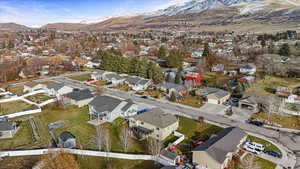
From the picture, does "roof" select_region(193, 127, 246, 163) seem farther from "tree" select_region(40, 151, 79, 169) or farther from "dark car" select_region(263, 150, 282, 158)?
"tree" select_region(40, 151, 79, 169)

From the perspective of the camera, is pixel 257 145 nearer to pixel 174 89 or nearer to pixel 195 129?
pixel 195 129

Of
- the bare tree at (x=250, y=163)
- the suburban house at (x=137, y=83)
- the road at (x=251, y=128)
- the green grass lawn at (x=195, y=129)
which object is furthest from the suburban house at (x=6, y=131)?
the bare tree at (x=250, y=163)

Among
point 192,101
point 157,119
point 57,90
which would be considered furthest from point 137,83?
point 157,119

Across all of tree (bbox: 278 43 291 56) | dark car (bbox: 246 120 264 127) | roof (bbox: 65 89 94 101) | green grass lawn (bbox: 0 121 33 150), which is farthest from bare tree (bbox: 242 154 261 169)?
tree (bbox: 278 43 291 56)

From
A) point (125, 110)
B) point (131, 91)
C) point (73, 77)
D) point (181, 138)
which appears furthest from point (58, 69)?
point (181, 138)

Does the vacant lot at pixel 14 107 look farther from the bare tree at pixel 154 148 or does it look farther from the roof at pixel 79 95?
the bare tree at pixel 154 148
